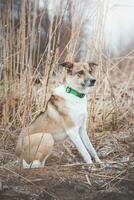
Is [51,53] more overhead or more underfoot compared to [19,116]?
more overhead

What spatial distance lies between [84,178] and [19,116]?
120cm

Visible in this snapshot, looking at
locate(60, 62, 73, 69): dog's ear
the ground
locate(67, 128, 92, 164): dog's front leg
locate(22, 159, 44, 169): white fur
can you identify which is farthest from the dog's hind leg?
locate(60, 62, 73, 69): dog's ear

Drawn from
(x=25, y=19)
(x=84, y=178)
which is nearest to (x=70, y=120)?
(x=84, y=178)

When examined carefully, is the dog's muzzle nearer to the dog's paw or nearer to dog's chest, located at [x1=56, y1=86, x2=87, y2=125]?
dog's chest, located at [x1=56, y1=86, x2=87, y2=125]

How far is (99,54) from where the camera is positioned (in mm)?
4484

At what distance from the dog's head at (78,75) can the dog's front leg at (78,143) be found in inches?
16.4

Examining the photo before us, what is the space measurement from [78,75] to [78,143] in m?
0.64

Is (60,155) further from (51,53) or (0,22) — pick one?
(0,22)

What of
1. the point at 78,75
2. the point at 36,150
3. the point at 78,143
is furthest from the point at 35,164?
the point at 78,75

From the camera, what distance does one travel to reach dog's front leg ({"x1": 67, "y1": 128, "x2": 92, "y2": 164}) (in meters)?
3.84

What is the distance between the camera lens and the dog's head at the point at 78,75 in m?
4.05

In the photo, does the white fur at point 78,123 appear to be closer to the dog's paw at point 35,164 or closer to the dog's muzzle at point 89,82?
the dog's muzzle at point 89,82

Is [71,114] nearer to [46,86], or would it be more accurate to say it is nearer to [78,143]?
[78,143]

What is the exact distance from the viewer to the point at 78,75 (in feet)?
13.5
